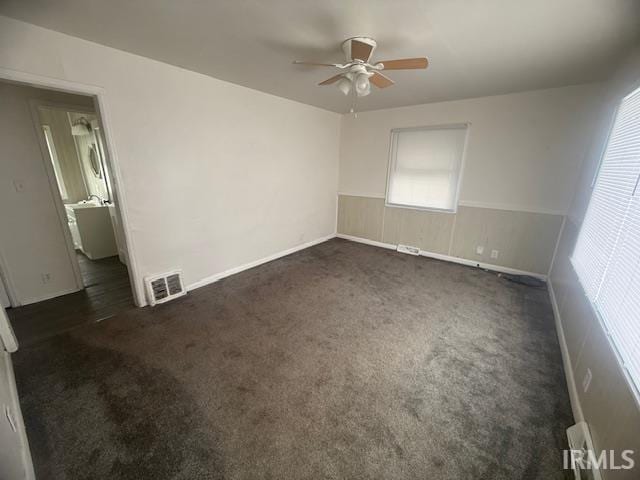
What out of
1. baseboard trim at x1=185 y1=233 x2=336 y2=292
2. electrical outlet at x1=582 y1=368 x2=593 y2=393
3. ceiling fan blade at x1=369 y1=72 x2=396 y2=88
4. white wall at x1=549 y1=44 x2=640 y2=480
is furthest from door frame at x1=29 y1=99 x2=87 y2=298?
electrical outlet at x1=582 y1=368 x2=593 y2=393

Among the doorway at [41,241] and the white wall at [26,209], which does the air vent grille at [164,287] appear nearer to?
the doorway at [41,241]

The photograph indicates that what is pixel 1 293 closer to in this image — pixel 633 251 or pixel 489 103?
pixel 633 251

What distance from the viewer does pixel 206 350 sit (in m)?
2.08

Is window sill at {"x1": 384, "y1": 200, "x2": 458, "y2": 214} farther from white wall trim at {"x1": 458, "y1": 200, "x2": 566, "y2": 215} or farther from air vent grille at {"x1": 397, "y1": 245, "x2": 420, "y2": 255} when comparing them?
air vent grille at {"x1": 397, "y1": 245, "x2": 420, "y2": 255}

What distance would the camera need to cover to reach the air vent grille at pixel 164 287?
270cm

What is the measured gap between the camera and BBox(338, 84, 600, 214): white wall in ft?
9.86

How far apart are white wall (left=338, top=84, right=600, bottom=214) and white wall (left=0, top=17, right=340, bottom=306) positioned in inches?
84.1

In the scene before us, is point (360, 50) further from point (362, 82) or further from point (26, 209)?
point (26, 209)

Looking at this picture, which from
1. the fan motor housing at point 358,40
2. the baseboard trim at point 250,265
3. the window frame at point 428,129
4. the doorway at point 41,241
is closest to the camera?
the fan motor housing at point 358,40

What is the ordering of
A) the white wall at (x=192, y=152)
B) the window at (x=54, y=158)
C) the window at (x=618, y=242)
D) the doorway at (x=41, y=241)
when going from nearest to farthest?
the window at (x=618, y=242) < the white wall at (x=192, y=152) < the doorway at (x=41, y=241) < the window at (x=54, y=158)

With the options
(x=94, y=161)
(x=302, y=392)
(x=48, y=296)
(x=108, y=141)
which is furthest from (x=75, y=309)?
(x=94, y=161)

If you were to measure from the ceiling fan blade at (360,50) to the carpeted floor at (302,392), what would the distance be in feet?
7.64

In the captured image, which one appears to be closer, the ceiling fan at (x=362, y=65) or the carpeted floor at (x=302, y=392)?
the carpeted floor at (x=302, y=392)

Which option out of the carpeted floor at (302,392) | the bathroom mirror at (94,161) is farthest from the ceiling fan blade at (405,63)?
the bathroom mirror at (94,161)
